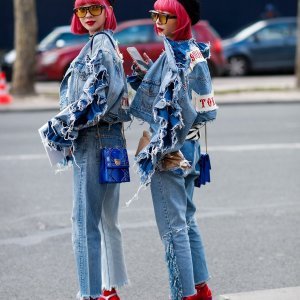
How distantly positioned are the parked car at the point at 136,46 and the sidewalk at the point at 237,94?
0.48 metres

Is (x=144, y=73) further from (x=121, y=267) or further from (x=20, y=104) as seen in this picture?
(x=20, y=104)

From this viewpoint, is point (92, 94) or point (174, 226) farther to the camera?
point (174, 226)

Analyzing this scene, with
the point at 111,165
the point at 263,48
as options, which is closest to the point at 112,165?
the point at 111,165

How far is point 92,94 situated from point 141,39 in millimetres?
17340

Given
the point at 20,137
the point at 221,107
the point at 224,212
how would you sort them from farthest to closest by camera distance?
the point at 221,107 → the point at 20,137 → the point at 224,212

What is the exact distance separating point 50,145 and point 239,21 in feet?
86.3

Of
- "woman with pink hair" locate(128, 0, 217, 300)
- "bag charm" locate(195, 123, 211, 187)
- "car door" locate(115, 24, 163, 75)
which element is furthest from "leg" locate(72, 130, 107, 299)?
"car door" locate(115, 24, 163, 75)

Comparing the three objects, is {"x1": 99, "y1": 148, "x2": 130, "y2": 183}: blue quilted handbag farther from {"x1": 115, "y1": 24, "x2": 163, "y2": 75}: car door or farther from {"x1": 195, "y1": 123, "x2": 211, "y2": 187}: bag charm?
{"x1": 115, "y1": 24, "x2": 163, "y2": 75}: car door

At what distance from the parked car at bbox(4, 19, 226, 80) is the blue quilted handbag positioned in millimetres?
16592

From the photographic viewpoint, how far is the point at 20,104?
700 inches

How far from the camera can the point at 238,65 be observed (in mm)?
24359

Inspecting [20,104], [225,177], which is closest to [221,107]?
[20,104]

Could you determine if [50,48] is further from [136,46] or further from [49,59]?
[136,46]

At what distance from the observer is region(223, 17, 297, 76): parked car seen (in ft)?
78.6
